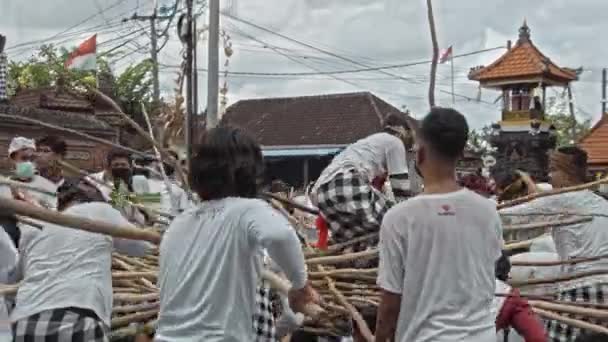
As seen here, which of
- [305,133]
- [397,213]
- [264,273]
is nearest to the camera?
[397,213]

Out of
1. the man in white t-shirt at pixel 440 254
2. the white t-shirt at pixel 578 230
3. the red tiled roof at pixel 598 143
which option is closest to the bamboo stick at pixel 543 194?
the white t-shirt at pixel 578 230

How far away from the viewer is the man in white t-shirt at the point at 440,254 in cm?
336

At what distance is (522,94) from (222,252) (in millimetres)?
25464

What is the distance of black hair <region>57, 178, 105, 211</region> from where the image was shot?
4109 mm

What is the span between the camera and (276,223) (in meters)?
3.22

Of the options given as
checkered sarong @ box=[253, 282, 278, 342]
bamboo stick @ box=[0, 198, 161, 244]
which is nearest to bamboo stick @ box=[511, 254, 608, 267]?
checkered sarong @ box=[253, 282, 278, 342]

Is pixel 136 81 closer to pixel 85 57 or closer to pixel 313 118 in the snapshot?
pixel 313 118

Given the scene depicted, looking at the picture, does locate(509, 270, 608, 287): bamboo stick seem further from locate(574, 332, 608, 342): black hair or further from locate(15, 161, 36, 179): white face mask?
locate(15, 161, 36, 179): white face mask

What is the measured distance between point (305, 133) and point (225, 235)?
1169 inches

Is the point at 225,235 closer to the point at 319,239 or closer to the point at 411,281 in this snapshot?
the point at 411,281

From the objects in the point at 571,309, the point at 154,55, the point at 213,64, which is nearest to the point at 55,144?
the point at 571,309

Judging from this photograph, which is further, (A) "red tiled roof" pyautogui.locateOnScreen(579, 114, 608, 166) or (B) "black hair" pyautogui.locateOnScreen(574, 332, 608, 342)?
(A) "red tiled roof" pyautogui.locateOnScreen(579, 114, 608, 166)

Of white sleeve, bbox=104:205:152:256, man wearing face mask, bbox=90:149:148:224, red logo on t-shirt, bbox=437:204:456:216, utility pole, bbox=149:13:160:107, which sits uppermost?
utility pole, bbox=149:13:160:107

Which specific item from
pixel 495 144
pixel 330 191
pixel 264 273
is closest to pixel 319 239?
pixel 330 191
